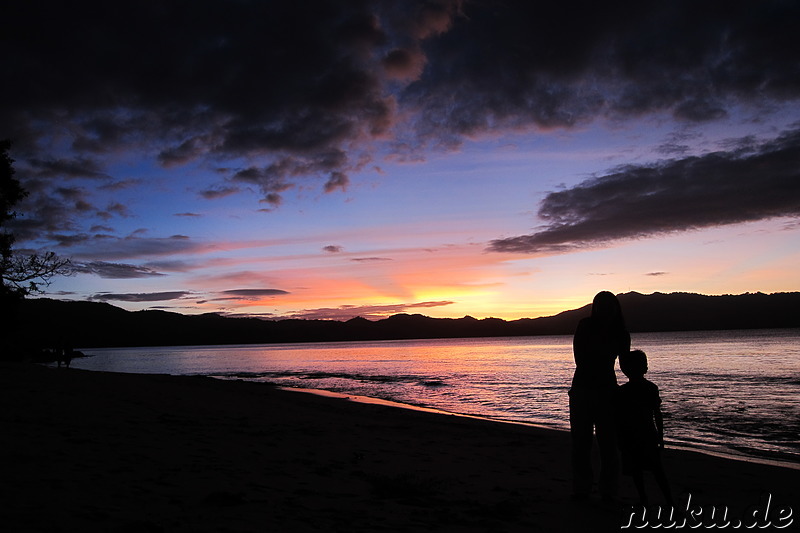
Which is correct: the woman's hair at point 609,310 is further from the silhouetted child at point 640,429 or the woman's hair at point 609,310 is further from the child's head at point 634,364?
the silhouetted child at point 640,429

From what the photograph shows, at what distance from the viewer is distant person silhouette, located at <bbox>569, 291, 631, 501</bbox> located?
5.71 meters

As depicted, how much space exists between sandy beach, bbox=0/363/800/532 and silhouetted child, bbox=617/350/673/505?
1.78 feet

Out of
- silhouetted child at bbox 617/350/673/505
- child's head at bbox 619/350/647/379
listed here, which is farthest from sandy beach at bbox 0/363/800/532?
child's head at bbox 619/350/647/379

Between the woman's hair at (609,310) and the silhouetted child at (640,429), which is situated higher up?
the woman's hair at (609,310)

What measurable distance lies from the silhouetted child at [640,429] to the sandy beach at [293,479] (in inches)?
21.3

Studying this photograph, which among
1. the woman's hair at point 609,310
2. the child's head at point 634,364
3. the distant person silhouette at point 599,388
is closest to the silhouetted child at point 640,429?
the child's head at point 634,364

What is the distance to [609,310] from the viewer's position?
572cm

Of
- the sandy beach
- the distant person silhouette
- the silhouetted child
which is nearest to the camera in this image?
the sandy beach

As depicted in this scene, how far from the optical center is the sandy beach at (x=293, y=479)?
4508 millimetres

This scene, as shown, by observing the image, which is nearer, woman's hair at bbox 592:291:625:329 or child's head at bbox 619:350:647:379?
child's head at bbox 619:350:647:379

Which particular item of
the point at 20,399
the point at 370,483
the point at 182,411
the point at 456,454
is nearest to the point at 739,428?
the point at 456,454

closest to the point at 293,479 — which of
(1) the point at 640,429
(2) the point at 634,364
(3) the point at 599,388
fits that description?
(3) the point at 599,388

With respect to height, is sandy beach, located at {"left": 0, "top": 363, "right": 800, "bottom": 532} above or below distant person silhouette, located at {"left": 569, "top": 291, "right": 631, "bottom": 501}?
below

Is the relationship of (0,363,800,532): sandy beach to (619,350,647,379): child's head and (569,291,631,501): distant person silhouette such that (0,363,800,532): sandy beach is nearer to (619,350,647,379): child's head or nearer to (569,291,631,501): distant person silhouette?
(569,291,631,501): distant person silhouette
